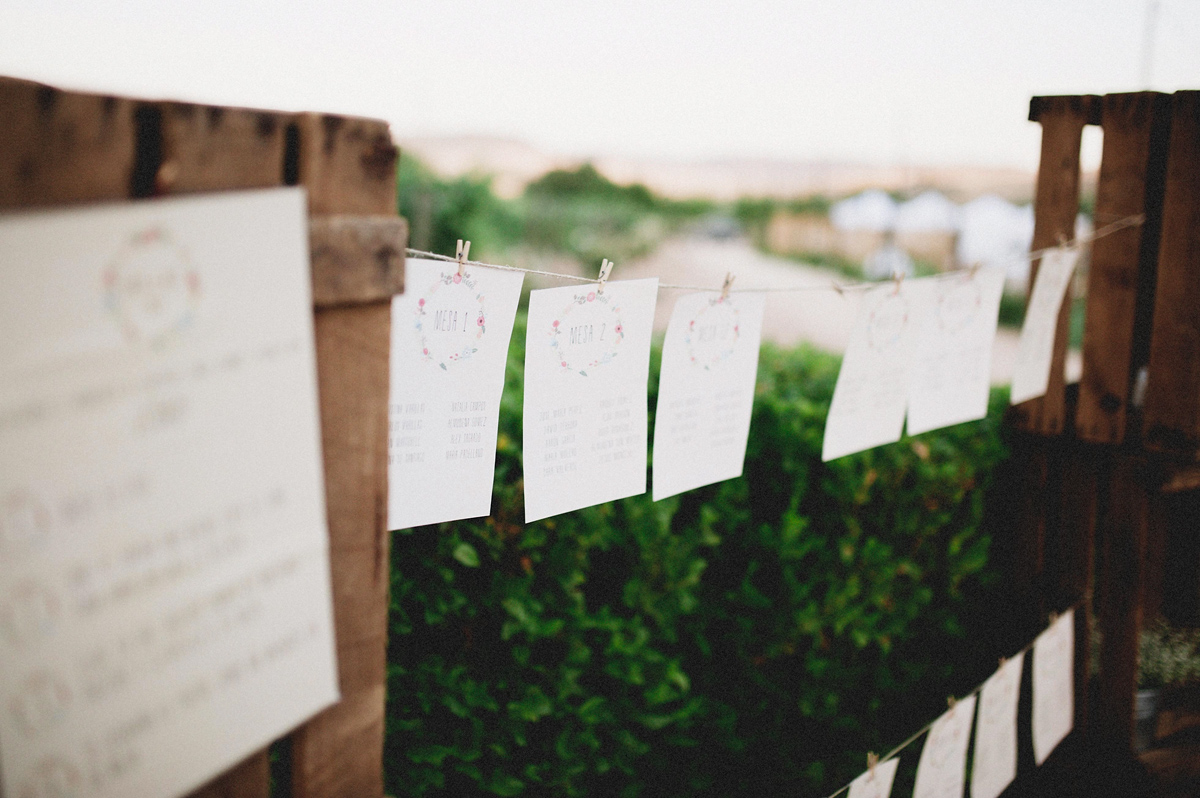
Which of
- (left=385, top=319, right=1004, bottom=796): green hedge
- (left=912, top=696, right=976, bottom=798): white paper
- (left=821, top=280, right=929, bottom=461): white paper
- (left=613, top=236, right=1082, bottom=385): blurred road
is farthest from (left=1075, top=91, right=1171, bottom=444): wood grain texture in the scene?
(left=613, top=236, right=1082, bottom=385): blurred road

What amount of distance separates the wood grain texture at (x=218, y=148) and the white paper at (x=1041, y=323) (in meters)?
2.27

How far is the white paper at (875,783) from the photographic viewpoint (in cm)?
189

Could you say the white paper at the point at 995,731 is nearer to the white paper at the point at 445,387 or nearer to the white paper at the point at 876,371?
the white paper at the point at 876,371

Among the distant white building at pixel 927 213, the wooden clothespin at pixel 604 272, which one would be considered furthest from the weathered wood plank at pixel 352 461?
the distant white building at pixel 927 213

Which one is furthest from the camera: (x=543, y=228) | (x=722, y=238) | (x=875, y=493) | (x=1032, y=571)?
(x=722, y=238)

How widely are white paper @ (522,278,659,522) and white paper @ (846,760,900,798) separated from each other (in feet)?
3.18

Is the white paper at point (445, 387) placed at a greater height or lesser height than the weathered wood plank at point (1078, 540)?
greater

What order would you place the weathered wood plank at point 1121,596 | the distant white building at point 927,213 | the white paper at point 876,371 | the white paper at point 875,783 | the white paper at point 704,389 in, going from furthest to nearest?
the distant white building at point 927,213
the weathered wood plank at point 1121,596
the white paper at point 876,371
the white paper at point 875,783
the white paper at point 704,389

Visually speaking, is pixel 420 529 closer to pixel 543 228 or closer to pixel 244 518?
pixel 244 518

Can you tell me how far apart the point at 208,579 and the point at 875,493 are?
2.42 meters

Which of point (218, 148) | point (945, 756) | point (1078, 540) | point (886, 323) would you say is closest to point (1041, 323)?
point (886, 323)

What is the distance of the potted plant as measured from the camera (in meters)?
2.96

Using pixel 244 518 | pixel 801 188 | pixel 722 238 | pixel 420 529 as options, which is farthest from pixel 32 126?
pixel 722 238

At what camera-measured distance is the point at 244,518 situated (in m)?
0.85
